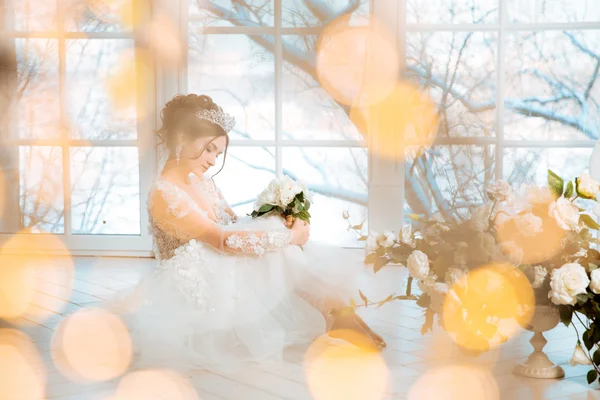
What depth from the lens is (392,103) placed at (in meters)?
4.86

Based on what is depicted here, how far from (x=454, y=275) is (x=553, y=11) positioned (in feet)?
10.4

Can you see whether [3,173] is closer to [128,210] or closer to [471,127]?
[128,210]

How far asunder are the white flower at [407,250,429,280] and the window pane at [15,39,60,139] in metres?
3.56

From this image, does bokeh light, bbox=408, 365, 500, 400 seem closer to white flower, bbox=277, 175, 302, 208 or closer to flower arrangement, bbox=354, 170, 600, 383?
flower arrangement, bbox=354, 170, 600, 383

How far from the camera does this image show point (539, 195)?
2.30 metres

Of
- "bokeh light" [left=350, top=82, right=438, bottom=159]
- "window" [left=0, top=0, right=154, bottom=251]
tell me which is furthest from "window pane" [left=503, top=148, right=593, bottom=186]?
"window" [left=0, top=0, right=154, bottom=251]

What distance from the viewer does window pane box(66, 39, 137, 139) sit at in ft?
17.1

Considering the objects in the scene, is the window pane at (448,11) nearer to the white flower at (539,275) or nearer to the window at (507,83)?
the window at (507,83)

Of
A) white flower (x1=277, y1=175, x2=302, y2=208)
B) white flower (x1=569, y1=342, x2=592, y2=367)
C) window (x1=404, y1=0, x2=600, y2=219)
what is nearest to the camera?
white flower (x1=569, y1=342, x2=592, y2=367)

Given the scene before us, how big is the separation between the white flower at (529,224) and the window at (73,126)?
3286mm

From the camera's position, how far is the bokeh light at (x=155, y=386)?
2285mm

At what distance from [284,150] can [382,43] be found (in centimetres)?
94

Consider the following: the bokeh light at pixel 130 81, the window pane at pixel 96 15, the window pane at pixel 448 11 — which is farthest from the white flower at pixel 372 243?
the window pane at pixel 96 15

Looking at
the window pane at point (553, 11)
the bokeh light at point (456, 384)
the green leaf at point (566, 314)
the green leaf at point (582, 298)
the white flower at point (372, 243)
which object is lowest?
the bokeh light at point (456, 384)
